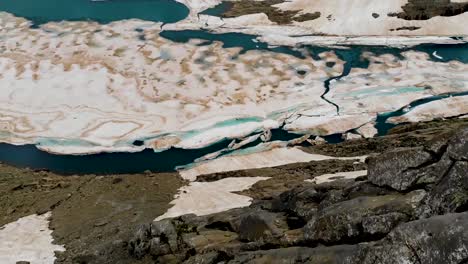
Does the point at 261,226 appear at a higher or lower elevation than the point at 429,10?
higher

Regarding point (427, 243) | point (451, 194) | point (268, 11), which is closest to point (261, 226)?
point (451, 194)

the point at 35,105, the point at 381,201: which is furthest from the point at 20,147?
the point at 381,201

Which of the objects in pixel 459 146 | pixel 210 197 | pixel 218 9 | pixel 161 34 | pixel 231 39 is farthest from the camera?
pixel 218 9

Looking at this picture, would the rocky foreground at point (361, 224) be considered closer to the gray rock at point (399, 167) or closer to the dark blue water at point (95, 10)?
the gray rock at point (399, 167)

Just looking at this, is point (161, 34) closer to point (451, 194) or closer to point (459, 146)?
point (459, 146)

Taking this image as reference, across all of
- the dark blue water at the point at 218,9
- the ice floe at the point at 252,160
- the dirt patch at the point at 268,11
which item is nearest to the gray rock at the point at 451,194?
the ice floe at the point at 252,160

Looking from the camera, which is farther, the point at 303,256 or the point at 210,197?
the point at 210,197

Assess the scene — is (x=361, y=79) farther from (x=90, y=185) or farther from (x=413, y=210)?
(x=413, y=210)
